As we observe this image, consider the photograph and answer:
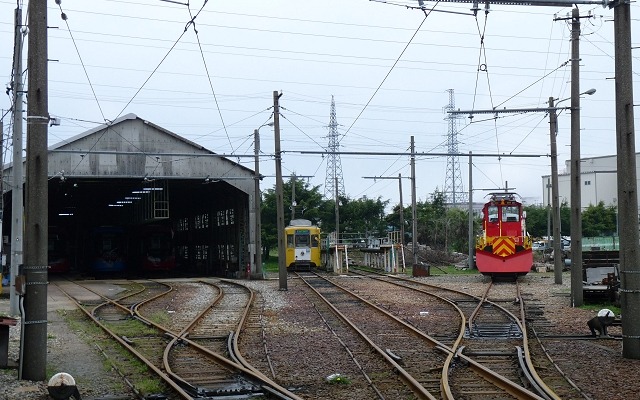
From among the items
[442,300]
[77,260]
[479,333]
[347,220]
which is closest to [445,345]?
[479,333]

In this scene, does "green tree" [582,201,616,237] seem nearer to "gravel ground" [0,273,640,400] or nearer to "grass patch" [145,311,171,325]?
"gravel ground" [0,273,640,400]

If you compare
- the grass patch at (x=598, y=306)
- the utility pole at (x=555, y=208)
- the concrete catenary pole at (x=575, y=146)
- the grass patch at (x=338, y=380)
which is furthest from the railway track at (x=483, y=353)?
the utility pole at (x=555, y=208)

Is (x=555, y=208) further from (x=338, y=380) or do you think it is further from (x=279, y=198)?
(x=338, y=380)

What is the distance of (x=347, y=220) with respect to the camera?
73062mm

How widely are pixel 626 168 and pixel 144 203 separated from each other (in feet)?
128

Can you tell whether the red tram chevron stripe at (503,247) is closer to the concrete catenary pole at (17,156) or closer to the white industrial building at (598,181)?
the concrete catenary pole at (17,156)

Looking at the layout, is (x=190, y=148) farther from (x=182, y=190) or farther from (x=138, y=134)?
(x=182, y=190)

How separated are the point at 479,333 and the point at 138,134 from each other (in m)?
25.4

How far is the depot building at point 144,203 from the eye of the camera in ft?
120

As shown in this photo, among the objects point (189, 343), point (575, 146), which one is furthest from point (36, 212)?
point (575, 146)

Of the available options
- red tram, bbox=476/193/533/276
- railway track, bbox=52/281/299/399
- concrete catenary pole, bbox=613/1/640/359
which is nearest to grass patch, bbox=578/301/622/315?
concrete catenary pole, bbox=613/1/640/359

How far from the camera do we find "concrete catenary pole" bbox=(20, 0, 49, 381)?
35.9ft

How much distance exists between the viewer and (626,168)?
Answer: 41.1 feet

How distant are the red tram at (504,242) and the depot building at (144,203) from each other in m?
10.7
